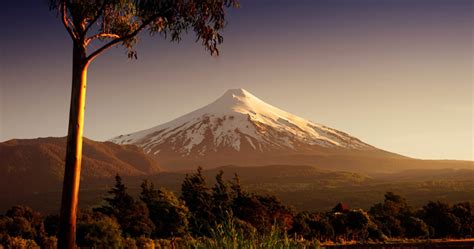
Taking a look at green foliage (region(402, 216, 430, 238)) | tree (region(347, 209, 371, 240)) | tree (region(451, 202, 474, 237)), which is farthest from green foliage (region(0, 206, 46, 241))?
A: tree (region(451, 202, 474, 237))

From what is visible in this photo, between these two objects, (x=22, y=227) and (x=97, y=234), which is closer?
(x=97, y=234)

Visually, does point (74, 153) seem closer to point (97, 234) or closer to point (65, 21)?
point (65, 21)

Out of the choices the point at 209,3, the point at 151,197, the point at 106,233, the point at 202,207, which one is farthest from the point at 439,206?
the point at 209,3

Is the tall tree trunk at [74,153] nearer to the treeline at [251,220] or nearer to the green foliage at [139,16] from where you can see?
the green foliage at [139,16]

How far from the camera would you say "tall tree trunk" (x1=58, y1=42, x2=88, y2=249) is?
40.4 feet

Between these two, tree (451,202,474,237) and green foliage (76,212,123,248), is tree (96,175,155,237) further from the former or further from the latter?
tree (451,202,474,237)

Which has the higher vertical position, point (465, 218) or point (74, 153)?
point (74, 153)

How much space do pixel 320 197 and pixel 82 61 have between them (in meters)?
156

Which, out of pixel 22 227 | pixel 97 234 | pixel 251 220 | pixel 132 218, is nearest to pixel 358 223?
pixel 251 220

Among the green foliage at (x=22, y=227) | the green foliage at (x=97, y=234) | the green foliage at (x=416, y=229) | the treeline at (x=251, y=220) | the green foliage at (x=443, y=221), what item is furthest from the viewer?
the green foliage at (x=443, y=221)

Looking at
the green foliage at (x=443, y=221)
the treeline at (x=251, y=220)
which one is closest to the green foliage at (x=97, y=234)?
the treeline at (x=251, y=220)

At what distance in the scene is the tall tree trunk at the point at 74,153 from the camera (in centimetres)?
1230

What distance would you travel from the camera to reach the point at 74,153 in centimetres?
1270

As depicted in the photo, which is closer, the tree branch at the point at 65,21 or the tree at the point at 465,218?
the tree branch at the point at 65,21
